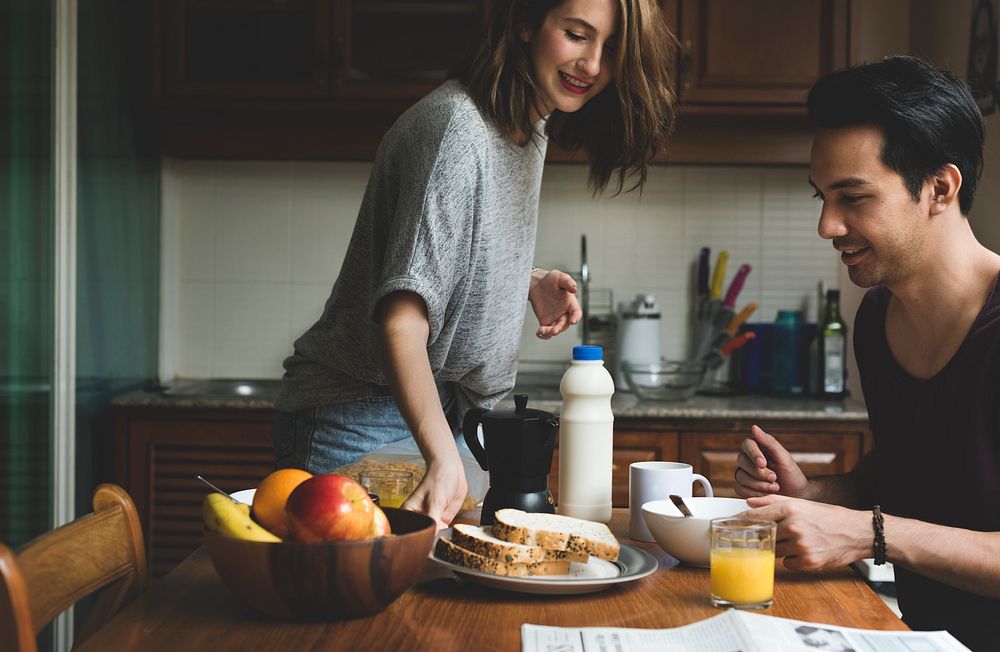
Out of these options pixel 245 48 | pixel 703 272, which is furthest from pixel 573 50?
pixel 703 272

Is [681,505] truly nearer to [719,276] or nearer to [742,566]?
[742,566]

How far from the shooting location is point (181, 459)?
2744 mm

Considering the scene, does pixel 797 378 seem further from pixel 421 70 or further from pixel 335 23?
pixel 335 23

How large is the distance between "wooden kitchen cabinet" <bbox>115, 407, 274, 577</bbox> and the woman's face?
57.1 inches

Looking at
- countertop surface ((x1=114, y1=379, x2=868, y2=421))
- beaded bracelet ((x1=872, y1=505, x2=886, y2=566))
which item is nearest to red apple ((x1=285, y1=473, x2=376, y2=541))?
beaded bracelet ((x1=872, y1=505, x2=886, y2=566))

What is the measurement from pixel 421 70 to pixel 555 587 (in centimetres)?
211

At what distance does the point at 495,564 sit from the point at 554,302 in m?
0.77

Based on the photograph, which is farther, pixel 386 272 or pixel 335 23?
pixel 335 23

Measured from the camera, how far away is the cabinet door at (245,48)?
113 inches

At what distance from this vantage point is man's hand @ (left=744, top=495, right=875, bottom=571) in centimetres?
112

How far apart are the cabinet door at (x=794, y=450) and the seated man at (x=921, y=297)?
44.2 inches

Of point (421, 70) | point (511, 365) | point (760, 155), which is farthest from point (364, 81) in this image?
point (511, 365)

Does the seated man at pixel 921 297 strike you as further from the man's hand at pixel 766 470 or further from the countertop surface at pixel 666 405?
the countertop surface at pixel 666 405

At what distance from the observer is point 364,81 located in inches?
113
